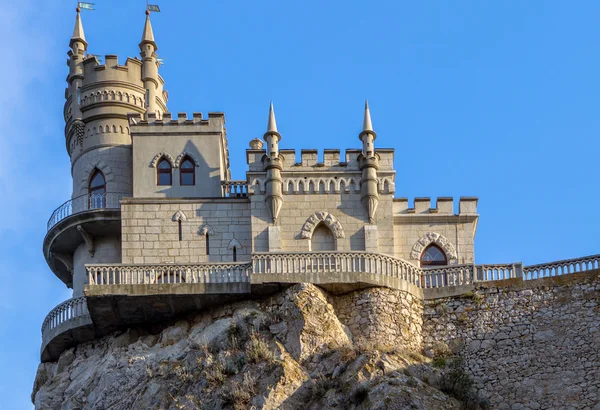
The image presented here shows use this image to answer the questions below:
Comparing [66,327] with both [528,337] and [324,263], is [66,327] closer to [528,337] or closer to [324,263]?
[324,263]

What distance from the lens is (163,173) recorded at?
55312mm

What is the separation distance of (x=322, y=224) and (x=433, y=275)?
463 centimetres

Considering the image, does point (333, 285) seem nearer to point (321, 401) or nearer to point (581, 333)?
point (321, 401)

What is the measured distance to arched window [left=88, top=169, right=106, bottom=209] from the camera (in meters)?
55.2

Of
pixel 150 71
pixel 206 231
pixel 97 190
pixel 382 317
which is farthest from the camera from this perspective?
pixel 150 71

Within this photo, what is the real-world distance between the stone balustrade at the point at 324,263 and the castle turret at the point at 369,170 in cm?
309

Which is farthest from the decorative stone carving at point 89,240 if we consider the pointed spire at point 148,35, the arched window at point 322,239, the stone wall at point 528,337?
the stone wall at point 528,337

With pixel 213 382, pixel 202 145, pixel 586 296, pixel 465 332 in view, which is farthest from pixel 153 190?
pixel 586 296

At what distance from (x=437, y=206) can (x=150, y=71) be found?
1274cm

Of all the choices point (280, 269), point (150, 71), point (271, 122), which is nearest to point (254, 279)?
point (280, 269)

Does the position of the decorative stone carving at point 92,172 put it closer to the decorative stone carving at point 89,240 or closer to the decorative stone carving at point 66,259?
the decorative stone carving at point 89,240

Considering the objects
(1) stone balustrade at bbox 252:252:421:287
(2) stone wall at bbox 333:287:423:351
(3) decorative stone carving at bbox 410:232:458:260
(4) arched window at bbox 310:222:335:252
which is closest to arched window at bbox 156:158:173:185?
(4) arched window at bbox 310:222:335:252

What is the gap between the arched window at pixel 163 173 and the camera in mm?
55156

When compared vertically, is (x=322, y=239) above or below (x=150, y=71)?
below
